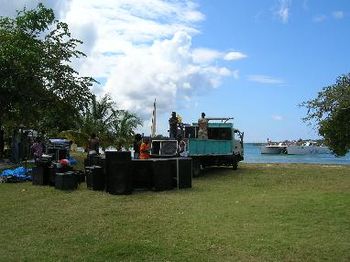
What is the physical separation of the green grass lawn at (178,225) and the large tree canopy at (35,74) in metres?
10.7

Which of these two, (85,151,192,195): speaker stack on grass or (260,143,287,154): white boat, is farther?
(260,143,287,154): white boat

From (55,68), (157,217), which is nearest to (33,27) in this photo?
(55,68)

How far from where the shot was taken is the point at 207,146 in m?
24.4

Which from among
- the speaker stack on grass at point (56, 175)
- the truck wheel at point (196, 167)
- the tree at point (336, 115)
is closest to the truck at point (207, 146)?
the truck wheel at point (196, 167)

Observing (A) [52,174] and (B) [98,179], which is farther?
(A) [52,174]

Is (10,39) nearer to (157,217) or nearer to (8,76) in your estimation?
(8,76)

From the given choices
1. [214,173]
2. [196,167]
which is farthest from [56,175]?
[214,173]

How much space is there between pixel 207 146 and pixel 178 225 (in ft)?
46.2

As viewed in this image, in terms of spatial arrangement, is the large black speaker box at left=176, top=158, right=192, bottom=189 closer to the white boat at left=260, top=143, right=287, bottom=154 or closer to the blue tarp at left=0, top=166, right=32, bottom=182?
the blue tarp at left=0, top=166, right=32, bottom=182

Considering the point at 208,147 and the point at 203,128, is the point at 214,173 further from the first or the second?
the point at 203,128

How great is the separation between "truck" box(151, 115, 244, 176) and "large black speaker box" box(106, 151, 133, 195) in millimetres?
5913

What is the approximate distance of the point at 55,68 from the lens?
29812 mm

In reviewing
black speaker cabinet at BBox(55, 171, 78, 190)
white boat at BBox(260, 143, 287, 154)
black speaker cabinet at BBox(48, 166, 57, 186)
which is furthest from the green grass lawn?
white boat at BBox(260, 143, 287, 154)

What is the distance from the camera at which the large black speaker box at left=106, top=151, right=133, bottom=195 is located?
1589cm
